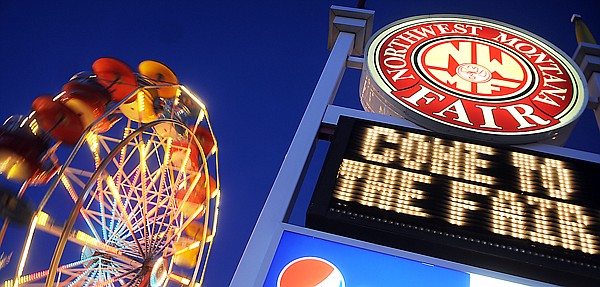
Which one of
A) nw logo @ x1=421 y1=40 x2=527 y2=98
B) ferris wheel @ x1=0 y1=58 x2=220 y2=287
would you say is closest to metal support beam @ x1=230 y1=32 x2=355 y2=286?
nw logo @ x1=421 y1=40 x2=527 y2=98

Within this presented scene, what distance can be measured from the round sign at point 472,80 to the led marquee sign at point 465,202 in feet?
1.27

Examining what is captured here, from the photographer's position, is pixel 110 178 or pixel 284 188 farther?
pixel 110 178

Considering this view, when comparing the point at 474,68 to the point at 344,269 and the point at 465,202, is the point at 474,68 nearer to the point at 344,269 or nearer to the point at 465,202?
the point at 465,202

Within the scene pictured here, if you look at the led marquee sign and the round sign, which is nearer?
the led marquee sign

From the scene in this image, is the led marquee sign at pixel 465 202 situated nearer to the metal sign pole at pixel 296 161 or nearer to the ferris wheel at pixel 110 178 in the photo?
the metal sign pole at pixel 296 161

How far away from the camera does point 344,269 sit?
7.83 ft

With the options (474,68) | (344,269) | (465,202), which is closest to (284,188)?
(344,269)

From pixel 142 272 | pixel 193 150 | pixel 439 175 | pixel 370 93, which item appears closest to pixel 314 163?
pixel 193 150

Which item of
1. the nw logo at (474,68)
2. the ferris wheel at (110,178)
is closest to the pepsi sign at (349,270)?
the nw logo at (474,68)

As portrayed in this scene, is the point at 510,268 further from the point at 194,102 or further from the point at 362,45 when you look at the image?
the point at 194,102

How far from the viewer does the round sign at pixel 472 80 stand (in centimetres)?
358

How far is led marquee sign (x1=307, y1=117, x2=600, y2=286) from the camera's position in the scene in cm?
250

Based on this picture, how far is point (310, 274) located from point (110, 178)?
17.5ft

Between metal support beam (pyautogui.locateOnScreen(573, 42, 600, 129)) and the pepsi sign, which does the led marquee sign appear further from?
metal support beam (pyautogui.locateOnScreen(573, 42, 600, 129))
